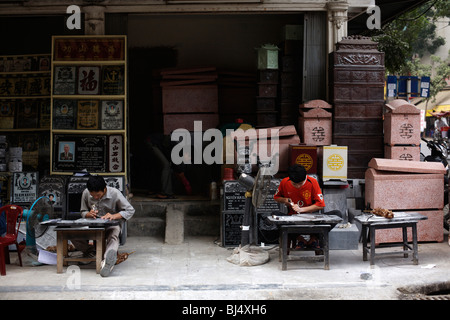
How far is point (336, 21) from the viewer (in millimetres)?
11078

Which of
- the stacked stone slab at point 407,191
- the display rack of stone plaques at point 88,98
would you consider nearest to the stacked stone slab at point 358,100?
the stacked stone slab at point 407,191

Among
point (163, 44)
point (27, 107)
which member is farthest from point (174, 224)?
point (163, 44)

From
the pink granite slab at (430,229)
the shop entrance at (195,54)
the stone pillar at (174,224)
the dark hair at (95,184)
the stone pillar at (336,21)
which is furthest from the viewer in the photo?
the shop entrance at (195,54)

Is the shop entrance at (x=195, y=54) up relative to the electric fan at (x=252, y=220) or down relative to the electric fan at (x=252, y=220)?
up

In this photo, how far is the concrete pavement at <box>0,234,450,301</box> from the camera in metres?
7.18

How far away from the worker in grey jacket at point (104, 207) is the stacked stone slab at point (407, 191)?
4009 millimetres

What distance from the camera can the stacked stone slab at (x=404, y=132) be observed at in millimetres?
10414

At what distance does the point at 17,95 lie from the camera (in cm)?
1207

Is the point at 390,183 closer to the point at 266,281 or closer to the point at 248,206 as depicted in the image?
the point at 248,206

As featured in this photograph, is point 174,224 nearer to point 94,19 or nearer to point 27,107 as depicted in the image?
point 94,19

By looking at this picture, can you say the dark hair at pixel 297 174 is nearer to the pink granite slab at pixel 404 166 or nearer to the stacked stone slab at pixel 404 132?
the pink granite slab at pixel 404 166

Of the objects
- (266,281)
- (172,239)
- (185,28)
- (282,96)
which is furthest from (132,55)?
(266,281)

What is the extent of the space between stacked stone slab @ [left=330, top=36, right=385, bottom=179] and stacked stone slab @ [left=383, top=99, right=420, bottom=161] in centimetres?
37

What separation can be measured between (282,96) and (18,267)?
5928 mm
